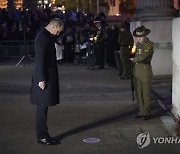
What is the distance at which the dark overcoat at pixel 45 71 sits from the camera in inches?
302

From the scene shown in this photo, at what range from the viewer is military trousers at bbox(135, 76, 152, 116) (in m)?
9.57

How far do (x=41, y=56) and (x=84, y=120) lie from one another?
2.43 meters

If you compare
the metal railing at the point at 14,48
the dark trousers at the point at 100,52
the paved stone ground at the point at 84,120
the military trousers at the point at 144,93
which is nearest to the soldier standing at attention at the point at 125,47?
the paved stone ground at the point at 84,120

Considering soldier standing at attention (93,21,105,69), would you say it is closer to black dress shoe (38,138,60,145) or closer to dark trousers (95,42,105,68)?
dark trousers (95,42,105,68)

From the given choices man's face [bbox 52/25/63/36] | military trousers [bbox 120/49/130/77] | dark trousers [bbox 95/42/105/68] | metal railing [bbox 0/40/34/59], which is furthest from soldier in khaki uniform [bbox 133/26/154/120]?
metal railing [bbox 0/40/34/59]

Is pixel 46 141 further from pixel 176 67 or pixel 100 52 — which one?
pixel 100 52

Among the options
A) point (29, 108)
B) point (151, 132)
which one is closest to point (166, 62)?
point (29, 108)

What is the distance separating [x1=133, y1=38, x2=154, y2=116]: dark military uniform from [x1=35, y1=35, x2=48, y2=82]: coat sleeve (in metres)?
2.45

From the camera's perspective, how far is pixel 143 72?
956 cm

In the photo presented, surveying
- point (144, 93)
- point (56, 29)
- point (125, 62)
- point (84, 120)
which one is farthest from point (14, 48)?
point (56, 29)

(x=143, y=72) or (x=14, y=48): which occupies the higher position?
(x=143, y=72)

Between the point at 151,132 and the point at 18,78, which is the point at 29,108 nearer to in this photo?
the point at 151,132

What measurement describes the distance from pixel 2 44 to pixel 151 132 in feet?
59.4

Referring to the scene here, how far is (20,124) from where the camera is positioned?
30.8 feet
